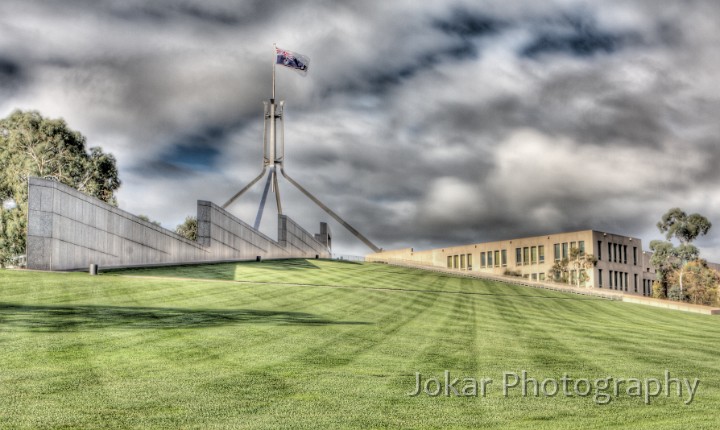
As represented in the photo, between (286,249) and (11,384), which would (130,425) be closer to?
(11,384)

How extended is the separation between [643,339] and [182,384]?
52.7ft

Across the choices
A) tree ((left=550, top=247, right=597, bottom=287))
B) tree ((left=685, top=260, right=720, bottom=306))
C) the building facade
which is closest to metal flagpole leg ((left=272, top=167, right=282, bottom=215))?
the building facade

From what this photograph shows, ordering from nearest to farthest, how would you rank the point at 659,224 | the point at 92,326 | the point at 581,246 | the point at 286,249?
the point at 92,326
the point at 286,249
the point at 659,224
the point at 581,246

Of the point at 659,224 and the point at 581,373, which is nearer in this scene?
the point at 581,373

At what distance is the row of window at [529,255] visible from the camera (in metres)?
100

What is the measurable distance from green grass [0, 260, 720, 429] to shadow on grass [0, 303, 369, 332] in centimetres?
6

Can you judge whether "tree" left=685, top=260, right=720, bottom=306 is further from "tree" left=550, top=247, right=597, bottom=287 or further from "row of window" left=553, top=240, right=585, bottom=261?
"row of window" left=553, top=240, right=585, bottom=261

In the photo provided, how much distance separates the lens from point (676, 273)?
8362 cm

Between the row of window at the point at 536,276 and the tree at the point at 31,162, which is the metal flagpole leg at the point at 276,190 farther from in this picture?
the row of window at the point at 536,276

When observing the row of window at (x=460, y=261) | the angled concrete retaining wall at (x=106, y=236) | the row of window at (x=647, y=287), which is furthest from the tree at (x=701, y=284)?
the angled concrete retaining wall at (x=106, y=236)

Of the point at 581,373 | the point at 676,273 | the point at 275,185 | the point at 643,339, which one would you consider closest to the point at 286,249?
the point at 275,185

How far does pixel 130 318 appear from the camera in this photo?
16.6 meters

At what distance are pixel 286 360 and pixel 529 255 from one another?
9477 cm

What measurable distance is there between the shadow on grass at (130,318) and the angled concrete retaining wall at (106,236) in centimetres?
1200
